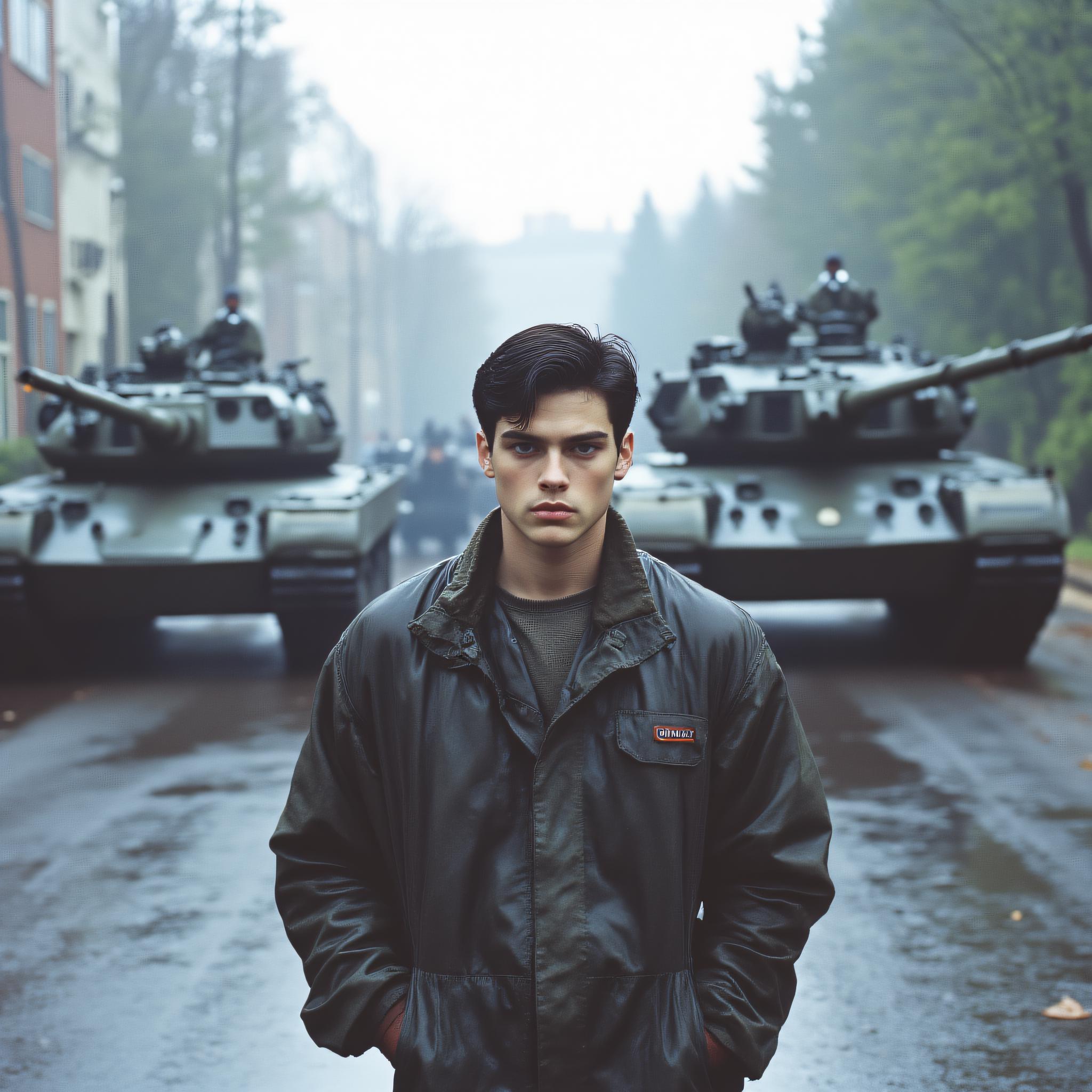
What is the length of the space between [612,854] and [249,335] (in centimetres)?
1192

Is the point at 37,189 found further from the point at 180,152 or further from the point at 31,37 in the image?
the point at 180,152

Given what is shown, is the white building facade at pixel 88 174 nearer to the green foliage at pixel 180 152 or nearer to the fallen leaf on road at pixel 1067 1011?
the green foliage at pixel 180 152

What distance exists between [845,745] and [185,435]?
561 centimetres

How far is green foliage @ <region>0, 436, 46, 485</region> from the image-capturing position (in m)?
21.3

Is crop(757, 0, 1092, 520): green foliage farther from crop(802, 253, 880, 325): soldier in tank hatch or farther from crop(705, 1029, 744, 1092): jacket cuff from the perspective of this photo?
crop(705, 1029, 744, 1092): jacket cuff

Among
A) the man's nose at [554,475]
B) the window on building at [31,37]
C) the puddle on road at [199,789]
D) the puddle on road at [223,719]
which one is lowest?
the puddle on road at [223,719]

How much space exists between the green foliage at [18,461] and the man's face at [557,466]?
19217 millimetres

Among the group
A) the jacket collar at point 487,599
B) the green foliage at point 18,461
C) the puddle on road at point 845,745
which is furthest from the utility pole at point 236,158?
the jacket collar at point 487,599

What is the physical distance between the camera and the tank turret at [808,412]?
12.1m

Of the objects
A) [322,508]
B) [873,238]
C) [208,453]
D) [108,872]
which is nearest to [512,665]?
[108,872]

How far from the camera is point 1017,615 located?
11.5 m

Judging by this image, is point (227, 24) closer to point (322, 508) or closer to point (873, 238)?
point (873, 238)

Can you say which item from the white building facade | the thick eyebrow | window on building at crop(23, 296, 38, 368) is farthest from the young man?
the white building facade

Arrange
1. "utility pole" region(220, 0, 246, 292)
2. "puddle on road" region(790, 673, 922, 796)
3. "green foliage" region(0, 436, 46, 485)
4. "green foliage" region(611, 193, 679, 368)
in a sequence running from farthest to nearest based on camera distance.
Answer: "green foliage" region(611, 193, 679, 368)
"utility pole" region(220, 0, 246, 292)
"green foliage" region(0, 436, 46, 485)
"puddle on road" region(790, 673, 922, 796)
